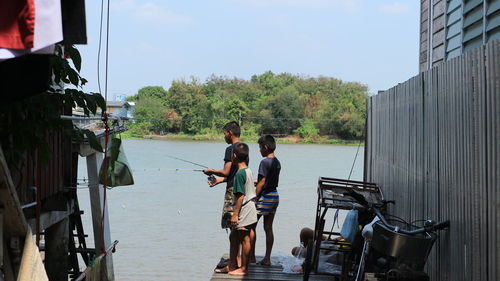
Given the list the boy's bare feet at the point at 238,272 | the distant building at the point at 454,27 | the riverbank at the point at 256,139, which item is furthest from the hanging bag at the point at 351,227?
the riverbank at the point at 256,139

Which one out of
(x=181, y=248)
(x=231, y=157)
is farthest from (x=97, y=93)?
(x=181, y=248)

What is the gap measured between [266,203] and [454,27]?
Answer: 3.00 metres

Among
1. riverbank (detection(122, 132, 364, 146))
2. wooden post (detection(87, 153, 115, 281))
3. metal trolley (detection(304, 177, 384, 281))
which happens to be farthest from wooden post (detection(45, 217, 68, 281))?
riverbank (detection(122, 132, 364, 146))

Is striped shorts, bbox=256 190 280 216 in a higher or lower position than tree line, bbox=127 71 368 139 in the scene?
lower

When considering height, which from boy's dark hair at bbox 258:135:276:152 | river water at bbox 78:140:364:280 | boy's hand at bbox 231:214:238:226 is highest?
boy's dark hair at bbox 258:135:276:152

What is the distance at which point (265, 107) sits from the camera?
49.3 metres

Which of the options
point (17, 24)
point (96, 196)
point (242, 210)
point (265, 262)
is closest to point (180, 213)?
point (96, 196)

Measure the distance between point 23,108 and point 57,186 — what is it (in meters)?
3.95

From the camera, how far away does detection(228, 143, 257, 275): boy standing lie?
24.6 feet

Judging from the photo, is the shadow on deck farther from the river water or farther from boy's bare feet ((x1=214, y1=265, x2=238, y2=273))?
the river water

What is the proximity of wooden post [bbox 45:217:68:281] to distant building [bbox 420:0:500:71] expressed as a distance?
5.22 m

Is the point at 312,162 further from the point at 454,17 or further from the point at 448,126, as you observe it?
the point at 448,126

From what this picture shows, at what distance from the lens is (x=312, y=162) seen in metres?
42.3

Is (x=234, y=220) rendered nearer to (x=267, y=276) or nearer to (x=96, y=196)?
(x=267, y=276)
